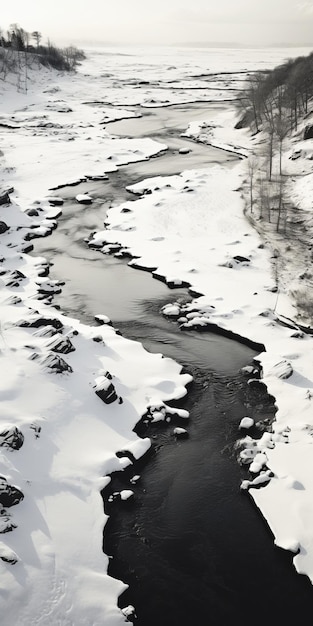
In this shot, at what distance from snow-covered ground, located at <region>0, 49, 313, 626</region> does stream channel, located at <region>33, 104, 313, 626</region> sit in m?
0.43

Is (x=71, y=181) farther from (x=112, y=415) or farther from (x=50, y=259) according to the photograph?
(x=112, y=415)

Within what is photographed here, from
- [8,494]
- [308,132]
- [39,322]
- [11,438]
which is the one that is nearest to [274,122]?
[308,132]

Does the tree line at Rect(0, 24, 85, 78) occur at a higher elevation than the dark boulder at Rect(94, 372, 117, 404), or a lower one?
higher

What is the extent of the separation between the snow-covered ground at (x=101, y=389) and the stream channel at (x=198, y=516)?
0.43 m

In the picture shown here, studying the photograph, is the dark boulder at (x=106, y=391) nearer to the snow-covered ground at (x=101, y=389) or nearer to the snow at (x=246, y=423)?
the snow-covered ground at (x=101, y=389)

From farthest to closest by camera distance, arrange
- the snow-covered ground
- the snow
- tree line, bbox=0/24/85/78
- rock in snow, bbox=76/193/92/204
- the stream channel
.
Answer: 1. tree line, bbox=0/24/85/78
2. rock in snow, bbox=76/193/92/204
3. the snow
4. the snow-covered ground
5. the stream channel

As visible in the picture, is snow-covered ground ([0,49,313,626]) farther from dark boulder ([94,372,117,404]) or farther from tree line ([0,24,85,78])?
tree line ([0,24,85,78])

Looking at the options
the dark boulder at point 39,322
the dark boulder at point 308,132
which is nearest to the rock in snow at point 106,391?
the dark boulder at point 39,322

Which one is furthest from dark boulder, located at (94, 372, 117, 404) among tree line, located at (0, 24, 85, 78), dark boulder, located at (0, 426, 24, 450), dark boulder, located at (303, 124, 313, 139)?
tree line, located at (0, 24, 85, 78)

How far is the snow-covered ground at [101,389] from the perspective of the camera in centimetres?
1014

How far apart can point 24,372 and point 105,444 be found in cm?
376

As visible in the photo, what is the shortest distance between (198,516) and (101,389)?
5113mm

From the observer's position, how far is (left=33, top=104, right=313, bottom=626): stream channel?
31.8 feet

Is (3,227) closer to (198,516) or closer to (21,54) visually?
(198,516)
